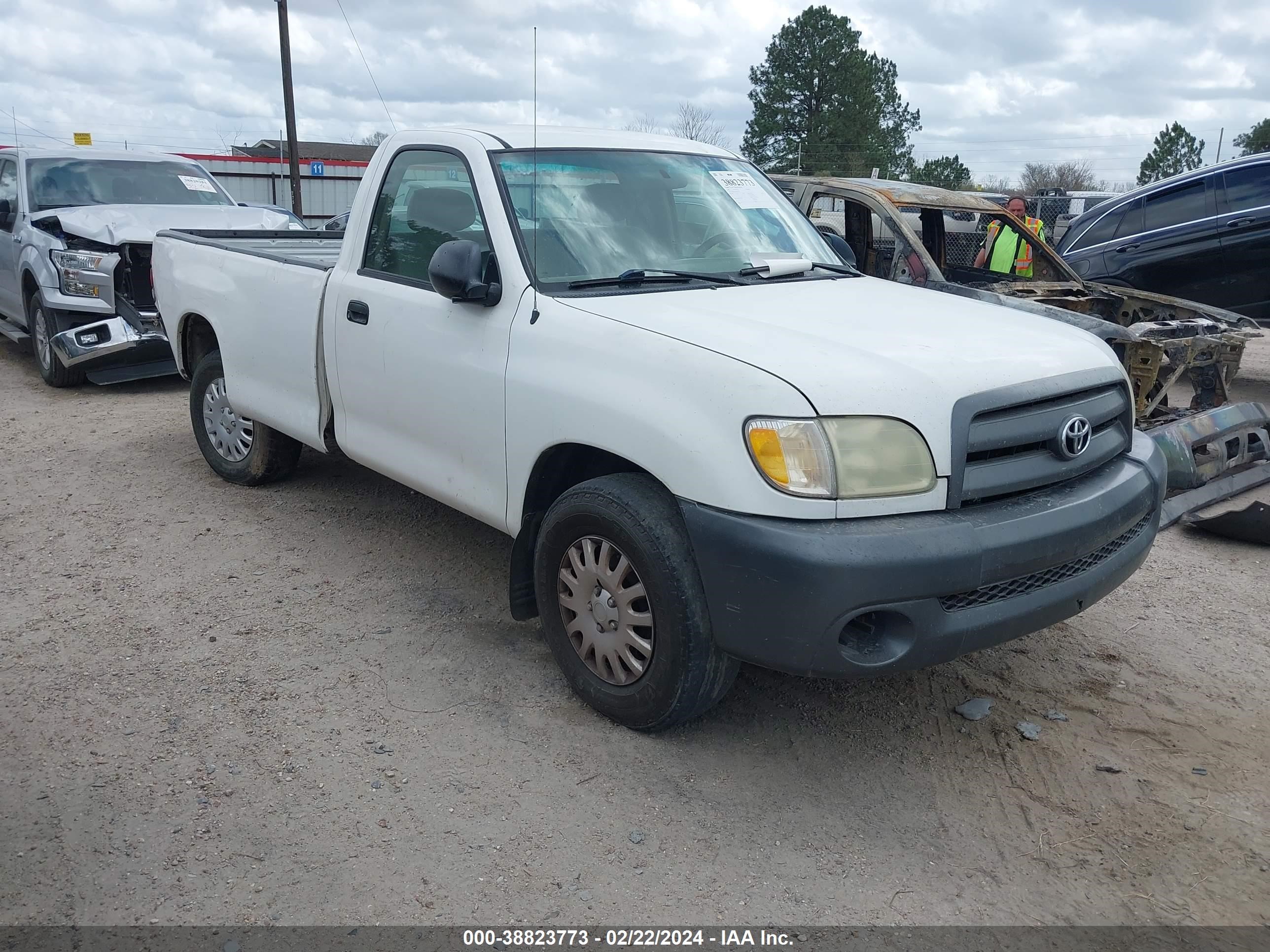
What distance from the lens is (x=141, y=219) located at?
8875 mm

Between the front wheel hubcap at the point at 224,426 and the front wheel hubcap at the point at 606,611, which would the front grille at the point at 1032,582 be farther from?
the front wheel hubcap at the point at 224,426

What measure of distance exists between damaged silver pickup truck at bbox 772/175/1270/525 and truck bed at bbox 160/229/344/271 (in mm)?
3486

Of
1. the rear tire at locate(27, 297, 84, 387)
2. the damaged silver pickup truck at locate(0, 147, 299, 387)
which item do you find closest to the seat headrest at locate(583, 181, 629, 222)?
the damaged silver pickup truck at locate(0, 147, 299, 387)

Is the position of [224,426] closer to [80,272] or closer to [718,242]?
[718,242]

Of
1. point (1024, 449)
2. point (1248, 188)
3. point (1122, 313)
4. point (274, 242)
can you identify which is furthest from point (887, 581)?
point (1248, 188)

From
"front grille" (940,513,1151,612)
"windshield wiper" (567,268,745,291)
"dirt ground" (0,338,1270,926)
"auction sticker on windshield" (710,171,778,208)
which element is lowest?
"dirt ground" (0,338,1270,926)

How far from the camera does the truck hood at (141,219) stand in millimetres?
8602

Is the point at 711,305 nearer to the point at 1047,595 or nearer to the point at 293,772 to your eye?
the point at 1047,595

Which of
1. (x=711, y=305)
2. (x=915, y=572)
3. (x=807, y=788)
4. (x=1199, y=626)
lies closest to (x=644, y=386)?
(x=711, y=305)

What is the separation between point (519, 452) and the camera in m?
3.67

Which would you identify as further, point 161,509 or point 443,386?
point 161,509

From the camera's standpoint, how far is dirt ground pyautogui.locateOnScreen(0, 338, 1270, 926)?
2.78 meters

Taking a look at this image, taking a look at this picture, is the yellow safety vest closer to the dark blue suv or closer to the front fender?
the dark blue suv

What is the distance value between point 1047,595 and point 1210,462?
10.6ft
